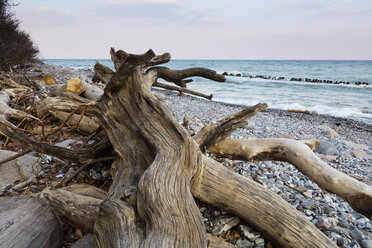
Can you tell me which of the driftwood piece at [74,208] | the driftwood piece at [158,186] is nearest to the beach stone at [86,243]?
the driftwood piece at [74,208]

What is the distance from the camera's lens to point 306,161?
275 cm

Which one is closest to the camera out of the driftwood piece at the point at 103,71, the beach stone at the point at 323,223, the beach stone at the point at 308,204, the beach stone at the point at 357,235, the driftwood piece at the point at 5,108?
the beach stone at the point at 357,235

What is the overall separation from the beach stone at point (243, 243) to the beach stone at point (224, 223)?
0.47 ft

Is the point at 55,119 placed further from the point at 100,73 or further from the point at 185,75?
the point at 185,75

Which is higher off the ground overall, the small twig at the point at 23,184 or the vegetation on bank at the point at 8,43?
the vegetation on bank at the point at 8,43

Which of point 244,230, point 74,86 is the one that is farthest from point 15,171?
point 244,230

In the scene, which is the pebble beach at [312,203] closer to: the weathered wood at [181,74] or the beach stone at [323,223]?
the beach stone at [323,223]

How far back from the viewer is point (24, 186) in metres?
2.81

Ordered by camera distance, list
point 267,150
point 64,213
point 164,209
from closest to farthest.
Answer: point 164,209 → point 64,213 → point 267,150

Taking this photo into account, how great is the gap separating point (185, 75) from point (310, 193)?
7.54 feet

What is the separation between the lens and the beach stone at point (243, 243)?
6.87 feet

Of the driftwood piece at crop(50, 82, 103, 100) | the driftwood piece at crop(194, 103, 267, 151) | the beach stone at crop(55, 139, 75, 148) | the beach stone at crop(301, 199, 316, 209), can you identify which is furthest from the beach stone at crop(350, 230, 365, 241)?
the driftwood piece at crop(50, 82, 103, 100)

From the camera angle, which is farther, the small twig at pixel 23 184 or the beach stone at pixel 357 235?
the small twig at pixel 23 184

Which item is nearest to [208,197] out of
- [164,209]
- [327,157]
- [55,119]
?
[164,209]
